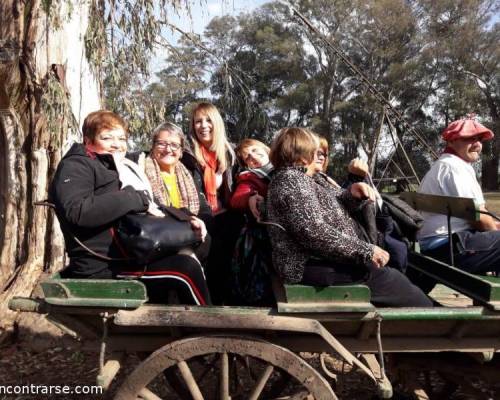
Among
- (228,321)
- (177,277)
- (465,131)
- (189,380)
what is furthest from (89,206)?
(465,131)

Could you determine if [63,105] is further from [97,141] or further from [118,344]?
[118,344]

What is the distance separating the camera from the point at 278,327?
2.78 meters

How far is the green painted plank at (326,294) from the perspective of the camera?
282cm

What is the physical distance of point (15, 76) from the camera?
16.8 feet

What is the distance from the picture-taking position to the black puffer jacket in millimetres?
2932

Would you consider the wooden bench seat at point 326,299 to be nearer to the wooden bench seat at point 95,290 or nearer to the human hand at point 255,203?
the human hand at point 255,203

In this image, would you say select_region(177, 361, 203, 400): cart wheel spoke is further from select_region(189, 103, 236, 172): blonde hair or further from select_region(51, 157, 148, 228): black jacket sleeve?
select_region(189, 103, 236, 172): blonde hair

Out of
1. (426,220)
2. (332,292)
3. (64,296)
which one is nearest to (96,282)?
(64,296)

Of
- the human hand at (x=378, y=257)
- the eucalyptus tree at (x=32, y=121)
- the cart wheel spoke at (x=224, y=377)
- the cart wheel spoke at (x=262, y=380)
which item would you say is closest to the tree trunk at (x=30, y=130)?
the eucalyptus tree at (x=32, y=121)

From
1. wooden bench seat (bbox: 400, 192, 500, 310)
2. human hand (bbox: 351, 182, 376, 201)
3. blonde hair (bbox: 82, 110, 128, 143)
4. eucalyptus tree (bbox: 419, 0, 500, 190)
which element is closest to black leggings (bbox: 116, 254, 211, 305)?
blonde hair (bbox: 82, 110, 128, 143)

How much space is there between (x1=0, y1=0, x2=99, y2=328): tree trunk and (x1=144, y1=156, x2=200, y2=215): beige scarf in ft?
5.91

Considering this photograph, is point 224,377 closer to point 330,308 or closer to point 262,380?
point 262,380

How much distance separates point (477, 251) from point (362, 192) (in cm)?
102

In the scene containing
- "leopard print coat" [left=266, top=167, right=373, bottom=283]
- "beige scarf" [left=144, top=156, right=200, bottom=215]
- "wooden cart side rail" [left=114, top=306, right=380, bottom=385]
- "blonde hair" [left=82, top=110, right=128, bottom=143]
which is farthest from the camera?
"beige scarf" [left=144, top=156, right=200, bottom=215]
